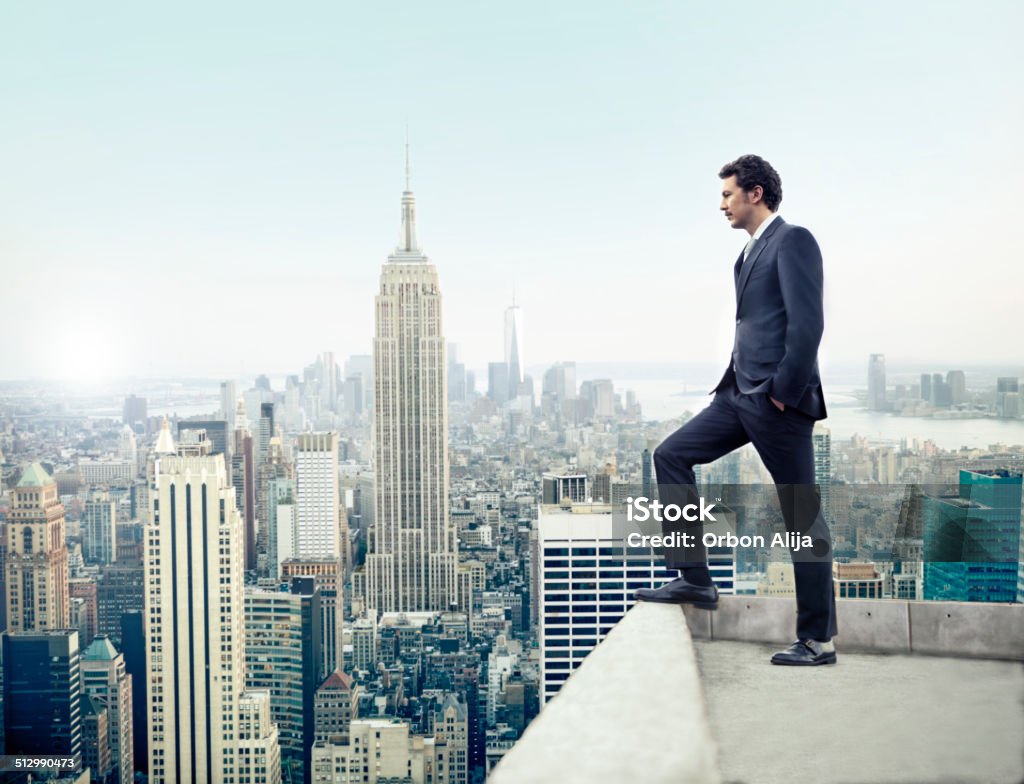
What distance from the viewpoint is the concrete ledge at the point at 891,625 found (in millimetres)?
1468

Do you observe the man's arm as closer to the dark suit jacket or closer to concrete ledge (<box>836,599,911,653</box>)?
the dark suit jacket

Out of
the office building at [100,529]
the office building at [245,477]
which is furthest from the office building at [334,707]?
the office building at [100,529]

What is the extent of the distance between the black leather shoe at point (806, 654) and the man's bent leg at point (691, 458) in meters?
0.18

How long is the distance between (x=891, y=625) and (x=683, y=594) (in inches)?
11.2

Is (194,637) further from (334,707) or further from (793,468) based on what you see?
(793,468)

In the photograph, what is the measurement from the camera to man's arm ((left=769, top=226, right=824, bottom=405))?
4.67 ft

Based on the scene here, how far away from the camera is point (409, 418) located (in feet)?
68.1

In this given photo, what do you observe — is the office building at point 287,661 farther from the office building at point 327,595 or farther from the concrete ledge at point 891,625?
the concrete ledge at point 891,625

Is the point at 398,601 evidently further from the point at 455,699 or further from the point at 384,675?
the point at 455,699

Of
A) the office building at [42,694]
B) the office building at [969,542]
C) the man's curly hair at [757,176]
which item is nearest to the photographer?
the man's curly hair at [757,176]

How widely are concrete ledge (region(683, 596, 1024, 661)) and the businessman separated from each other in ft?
0.17

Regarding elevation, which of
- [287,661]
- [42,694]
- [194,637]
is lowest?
[287,661]

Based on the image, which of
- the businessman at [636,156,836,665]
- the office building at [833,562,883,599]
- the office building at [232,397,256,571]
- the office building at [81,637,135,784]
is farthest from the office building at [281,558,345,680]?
the businessman at [636,156,836,665]
